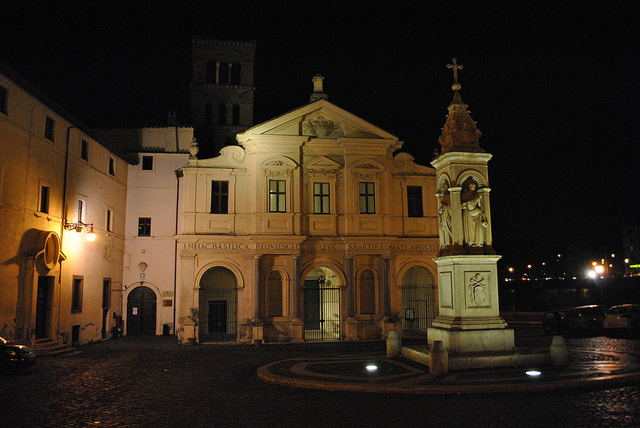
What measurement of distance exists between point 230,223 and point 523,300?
30309 millimetres

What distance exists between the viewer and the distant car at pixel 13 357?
15133 mm

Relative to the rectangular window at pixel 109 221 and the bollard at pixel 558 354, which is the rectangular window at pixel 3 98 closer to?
the rectangular window at pixel 109 221

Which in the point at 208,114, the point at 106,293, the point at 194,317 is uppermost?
the point at 208,114

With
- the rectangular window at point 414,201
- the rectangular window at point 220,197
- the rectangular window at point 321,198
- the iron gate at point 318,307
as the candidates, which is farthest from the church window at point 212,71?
the rectangular window at point 414,201

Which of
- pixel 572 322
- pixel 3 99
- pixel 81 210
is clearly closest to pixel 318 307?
pixel 572 322

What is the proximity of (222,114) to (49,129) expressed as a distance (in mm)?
17661

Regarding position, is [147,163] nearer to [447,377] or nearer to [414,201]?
[414,201]

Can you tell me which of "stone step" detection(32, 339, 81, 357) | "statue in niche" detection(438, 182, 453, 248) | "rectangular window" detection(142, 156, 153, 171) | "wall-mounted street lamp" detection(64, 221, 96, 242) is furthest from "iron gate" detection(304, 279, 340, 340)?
"statue in niche" detection(438, 182, 453, 248)

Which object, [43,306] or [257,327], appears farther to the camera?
[257,327]

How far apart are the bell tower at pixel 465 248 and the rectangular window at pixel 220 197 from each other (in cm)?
1389

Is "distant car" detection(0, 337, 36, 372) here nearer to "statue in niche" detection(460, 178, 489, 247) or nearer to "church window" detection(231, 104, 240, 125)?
"statue in niche" detection(460, 178, 489, 247)

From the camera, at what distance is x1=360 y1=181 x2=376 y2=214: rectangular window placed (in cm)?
2725

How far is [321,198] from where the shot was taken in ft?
89.2

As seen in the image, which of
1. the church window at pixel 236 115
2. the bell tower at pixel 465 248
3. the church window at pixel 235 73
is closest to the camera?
the bell tower at pixel 465 248
